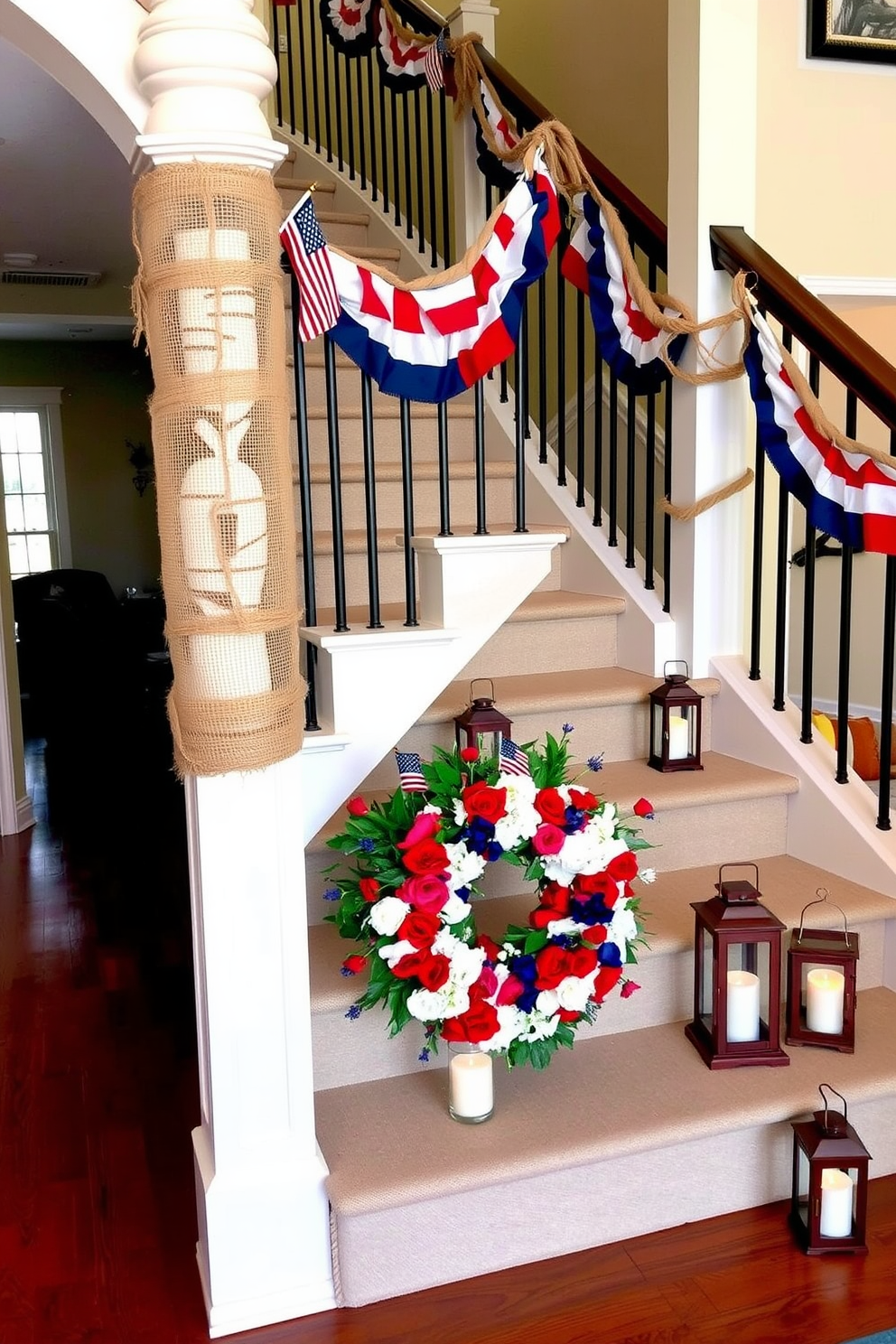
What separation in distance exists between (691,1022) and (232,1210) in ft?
3.12

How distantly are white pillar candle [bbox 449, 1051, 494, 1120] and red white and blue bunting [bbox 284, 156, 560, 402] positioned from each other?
4.00ft

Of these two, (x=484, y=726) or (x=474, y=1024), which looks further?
(x=484, y=726)

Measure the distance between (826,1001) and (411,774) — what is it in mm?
896

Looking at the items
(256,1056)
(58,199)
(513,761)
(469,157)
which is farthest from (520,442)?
(58,199)

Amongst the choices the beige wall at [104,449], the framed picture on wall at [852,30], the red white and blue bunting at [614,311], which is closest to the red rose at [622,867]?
the red white and blue bunting at [614,311]

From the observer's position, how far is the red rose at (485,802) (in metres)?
1.89

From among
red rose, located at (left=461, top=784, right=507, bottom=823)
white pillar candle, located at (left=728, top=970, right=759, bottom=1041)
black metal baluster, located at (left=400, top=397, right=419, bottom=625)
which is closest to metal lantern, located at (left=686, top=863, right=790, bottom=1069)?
white pillar candle, located at (left=728, top=970, right=759, bottom=1041)

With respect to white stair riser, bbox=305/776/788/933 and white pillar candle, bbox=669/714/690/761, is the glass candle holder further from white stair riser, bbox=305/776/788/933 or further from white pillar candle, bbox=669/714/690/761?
white pillar candle, bbox=669/714/690/761

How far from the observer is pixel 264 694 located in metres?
1.70

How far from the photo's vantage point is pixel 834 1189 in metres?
1.89

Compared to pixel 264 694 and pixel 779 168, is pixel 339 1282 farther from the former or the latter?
pixel 779 168

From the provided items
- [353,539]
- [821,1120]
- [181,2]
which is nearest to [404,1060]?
[821,1120]

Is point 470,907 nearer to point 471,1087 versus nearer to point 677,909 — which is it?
point 471,1087

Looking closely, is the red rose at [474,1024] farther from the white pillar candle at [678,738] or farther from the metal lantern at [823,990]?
the white pillar candle at [678,738]
